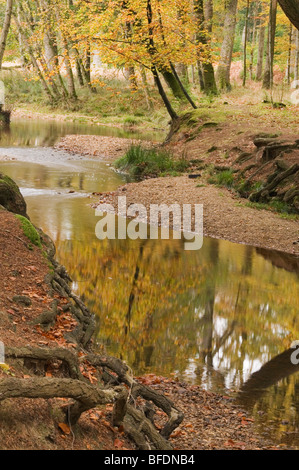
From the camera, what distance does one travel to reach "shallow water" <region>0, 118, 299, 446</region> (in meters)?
6.28

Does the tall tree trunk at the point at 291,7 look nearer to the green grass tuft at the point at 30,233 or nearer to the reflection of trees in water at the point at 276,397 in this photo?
the green grass tuft at the point at 30,233

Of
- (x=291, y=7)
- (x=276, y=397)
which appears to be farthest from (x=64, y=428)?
(x=291, y=7)

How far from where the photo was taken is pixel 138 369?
632 cm

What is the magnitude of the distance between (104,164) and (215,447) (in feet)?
58.4

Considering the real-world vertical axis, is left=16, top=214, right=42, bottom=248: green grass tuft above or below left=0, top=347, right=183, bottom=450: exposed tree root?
above

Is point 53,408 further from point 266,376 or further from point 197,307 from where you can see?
point 197,307

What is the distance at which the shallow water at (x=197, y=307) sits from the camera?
20.6ft

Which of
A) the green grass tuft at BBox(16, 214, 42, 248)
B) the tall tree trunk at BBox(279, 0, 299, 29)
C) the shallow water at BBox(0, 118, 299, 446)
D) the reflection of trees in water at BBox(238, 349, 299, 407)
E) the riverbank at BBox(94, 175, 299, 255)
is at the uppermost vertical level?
the tall tree trunk at BBox(279, 0, 299, 29)

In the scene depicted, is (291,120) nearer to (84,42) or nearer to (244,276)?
(84,42)

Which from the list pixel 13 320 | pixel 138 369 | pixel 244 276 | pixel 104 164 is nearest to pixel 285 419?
pixel 138 369

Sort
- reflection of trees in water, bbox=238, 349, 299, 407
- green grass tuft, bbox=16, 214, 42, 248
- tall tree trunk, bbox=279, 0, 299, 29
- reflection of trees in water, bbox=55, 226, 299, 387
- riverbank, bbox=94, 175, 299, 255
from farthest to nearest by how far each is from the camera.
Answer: riverbank, bbox=94, 175, 299, 255, tall tree trunk, bbox=279, 0, 299, 29, green grass tuft, bbox=16, 214, 42, 248, reflection of trees in water, bbox=55, 226, 299, 387, reflection of trees in water, bbox=238, 349, 299, 407

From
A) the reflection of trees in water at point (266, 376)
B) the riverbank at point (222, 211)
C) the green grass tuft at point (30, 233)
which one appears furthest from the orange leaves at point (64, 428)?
the riverbank at point (222, 211)

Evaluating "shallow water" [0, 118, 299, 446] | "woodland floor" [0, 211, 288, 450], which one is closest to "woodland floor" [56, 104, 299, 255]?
"shallow water" [0, 118, 299, 446]

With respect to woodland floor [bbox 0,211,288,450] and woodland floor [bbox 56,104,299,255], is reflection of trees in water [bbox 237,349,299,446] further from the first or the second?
woodland floor [bbox 56,104,299,255]
